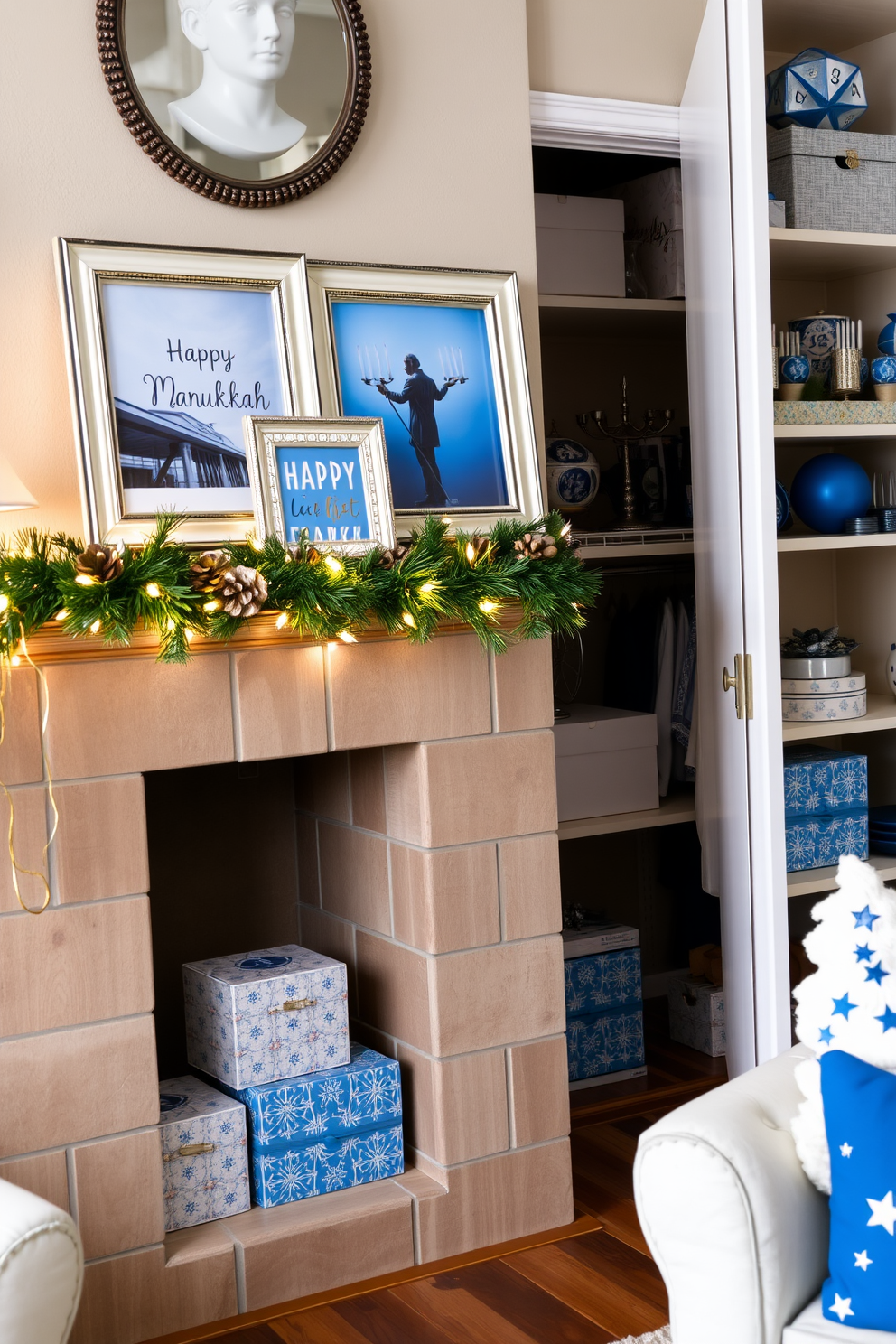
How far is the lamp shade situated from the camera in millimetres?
1754

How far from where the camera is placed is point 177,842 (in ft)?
8.75

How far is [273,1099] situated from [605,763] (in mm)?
→ 1308

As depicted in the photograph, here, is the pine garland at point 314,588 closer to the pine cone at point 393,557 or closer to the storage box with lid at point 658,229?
the pine cone at point 393,557

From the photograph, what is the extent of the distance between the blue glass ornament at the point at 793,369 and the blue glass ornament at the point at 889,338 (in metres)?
0.36

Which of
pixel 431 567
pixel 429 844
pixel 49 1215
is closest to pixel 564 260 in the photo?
pixel 431 567

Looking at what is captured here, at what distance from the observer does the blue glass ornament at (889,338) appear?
10.7ft

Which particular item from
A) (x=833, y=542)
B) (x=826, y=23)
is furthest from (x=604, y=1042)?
(x=826, y=23)

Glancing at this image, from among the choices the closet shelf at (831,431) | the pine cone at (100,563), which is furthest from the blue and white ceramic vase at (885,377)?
the pine cone at (100,563)

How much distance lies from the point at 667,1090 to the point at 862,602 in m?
1.42

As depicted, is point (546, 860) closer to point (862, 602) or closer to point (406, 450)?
point (406, 450)

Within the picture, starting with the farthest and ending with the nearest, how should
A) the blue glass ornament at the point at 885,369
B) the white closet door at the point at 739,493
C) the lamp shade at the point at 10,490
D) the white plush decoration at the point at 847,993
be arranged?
the blue glass ornament at the point at 885,369 < the white closet door at the point at 739,493 < the lamp shade at the point at 10,490 < the white plush decoration at the point at 847,993

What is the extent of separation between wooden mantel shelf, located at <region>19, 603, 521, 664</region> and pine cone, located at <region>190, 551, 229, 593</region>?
0.11 meters

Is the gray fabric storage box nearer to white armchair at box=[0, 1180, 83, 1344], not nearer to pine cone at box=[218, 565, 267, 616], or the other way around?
pine cone at box=[218, 565, 267, 616]

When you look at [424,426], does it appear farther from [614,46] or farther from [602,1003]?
[602,1003]
